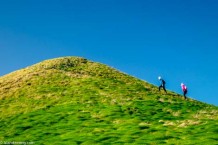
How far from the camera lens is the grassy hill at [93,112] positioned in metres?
32.3

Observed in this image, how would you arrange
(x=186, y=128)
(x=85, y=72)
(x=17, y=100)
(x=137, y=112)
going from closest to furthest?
(x=186, y=128) < (x=137, y=112) < (x=17, y=100) < (x=85, y=72)

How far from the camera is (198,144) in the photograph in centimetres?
2806

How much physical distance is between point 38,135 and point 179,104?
2057 cm

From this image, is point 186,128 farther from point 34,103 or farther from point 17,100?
point 17,100

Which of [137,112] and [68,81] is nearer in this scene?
[137,112]

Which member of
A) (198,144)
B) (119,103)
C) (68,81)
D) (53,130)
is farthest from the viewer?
(68,81)

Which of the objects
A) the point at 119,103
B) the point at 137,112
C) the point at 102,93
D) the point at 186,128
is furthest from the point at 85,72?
the point at 186,128

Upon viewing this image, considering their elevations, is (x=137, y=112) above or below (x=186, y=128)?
above

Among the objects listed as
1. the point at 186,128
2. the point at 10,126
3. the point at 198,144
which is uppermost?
the point at 10,126

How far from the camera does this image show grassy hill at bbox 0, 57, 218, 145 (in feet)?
106

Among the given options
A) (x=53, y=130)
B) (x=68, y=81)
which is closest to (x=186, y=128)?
(x=53, y=130)

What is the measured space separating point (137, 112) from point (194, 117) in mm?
A: 6228

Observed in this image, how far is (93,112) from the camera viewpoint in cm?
4297

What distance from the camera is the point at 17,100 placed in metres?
52.0
